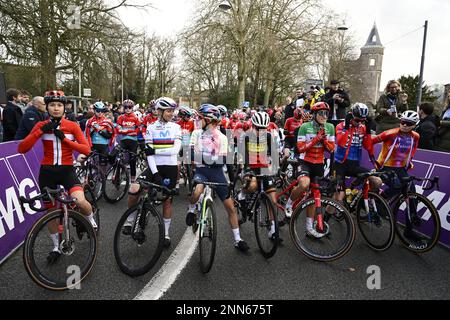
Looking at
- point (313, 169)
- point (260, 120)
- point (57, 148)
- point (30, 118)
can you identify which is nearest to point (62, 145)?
point (57, 148)

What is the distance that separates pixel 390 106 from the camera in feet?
24.1

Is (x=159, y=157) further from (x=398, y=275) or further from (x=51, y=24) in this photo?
(x=51, y=24)

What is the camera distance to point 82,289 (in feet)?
11.3

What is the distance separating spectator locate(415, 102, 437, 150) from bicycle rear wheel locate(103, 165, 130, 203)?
6.19 metres

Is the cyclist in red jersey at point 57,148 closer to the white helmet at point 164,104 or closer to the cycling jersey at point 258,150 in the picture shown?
the white helmet at point 164,104

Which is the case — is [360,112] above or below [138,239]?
above

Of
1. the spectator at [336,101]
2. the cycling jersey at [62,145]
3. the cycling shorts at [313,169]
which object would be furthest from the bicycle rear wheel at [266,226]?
the spectator at [336,101]

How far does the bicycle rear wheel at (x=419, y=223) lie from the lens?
177 inches

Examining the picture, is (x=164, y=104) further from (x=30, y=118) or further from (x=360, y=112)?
(x=30, y=118)

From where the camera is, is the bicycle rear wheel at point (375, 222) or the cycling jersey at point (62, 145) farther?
the bicycle rear wheel at point (375, 222)

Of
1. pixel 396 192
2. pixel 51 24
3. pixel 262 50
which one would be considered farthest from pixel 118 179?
pixel 262 50

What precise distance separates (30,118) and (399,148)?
691 centimetres

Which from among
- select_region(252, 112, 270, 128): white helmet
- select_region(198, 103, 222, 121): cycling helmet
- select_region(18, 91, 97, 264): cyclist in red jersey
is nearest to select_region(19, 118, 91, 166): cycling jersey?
select_region(18, 91, 97, 264): cyclist in red jersey

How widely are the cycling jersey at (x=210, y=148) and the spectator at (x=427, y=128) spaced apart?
4.23m
